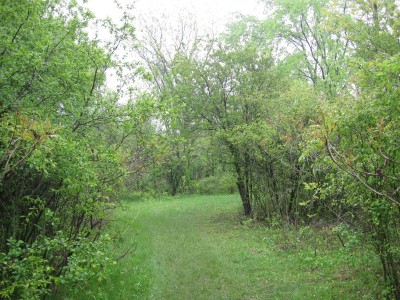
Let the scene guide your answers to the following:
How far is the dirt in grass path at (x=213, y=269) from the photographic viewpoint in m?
7.16

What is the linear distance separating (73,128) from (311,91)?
28.4ft

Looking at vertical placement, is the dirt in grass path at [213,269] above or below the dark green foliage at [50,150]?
below

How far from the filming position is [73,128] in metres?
6.80

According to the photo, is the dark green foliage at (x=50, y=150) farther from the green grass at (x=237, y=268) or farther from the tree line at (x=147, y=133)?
the green grass at (x=237, y=268)

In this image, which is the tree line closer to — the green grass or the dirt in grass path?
the green grass

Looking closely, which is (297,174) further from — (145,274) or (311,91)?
(145,274)

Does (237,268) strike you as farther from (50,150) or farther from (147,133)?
(50,150)

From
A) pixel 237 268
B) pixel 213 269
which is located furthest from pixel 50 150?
pixel 237 268

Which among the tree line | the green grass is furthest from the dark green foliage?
the green grass

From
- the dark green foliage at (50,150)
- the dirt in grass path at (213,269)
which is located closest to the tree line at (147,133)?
the dark green foliage at (50,150)

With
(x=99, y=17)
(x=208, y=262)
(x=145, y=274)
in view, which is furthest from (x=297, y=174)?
(x=99, y=17)

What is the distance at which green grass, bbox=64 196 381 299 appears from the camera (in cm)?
706

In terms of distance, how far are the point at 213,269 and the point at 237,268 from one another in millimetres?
590

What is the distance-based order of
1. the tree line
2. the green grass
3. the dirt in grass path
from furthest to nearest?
the dirt in grass path
the green grass
the tree line
